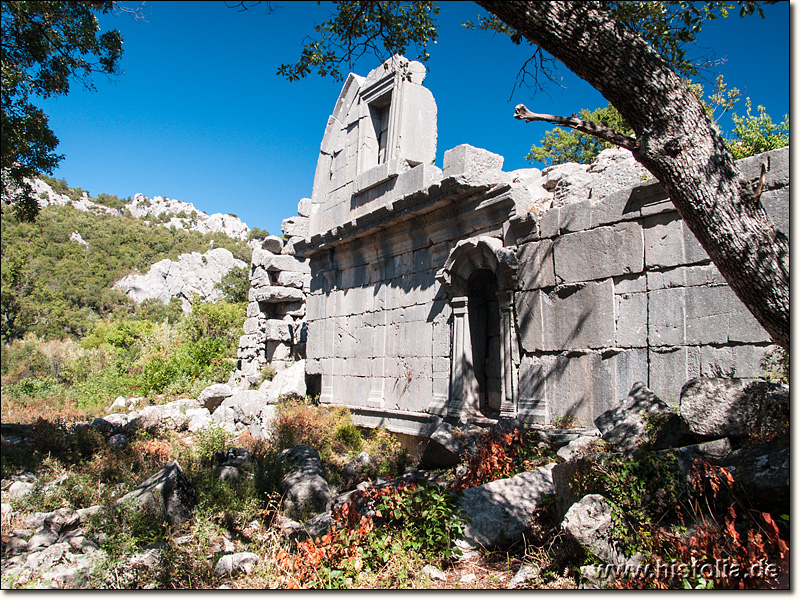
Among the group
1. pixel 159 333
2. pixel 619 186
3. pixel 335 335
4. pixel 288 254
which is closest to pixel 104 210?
pixel 159 333

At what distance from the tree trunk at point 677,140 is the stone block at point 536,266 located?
13.1ft

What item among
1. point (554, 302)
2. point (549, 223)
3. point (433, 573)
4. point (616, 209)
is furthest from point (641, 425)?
point (549, 223)

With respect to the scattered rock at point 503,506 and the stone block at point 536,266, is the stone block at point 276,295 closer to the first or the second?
the stone block at point 536,266

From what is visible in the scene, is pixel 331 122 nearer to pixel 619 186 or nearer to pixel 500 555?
pixel 619 186

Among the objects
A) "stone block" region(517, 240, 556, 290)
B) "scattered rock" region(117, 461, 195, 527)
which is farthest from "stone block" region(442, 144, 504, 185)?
"scattered rock" region(117, 461, 195, 527)

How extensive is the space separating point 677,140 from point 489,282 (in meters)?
5.66

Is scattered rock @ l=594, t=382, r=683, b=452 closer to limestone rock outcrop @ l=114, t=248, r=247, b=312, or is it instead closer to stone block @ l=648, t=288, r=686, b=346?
stone block @ l=648, t=288, r=686, b=346

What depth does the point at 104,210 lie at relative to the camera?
6072 centimetres

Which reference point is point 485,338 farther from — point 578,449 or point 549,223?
point 578,449

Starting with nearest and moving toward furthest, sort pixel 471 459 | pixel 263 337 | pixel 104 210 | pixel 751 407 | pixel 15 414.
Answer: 1. pixel 751 407
2. pixel 471 459
3. pixel 15 414
4. pixel 263 337
5. pixel 104 210

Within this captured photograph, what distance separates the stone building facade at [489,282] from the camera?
5797 millimetres

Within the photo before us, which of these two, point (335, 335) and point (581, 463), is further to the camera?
point (335, 335)

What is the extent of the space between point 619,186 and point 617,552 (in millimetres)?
4648

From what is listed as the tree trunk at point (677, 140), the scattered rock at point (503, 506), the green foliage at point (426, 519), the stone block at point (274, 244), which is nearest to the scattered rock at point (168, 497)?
the green foliage at point (426, 519)
